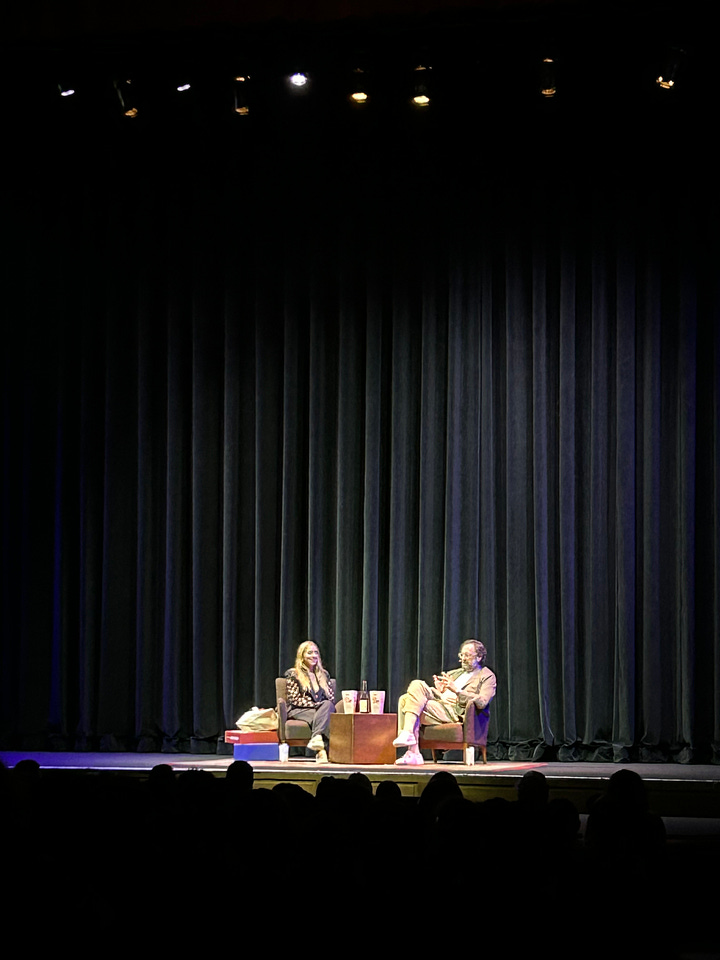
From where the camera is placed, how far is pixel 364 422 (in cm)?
907

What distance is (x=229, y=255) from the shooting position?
9.25m

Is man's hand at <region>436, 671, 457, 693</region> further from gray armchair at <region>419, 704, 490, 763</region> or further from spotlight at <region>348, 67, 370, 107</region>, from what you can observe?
spotlight at <region>348, 67, 370, 107</region>

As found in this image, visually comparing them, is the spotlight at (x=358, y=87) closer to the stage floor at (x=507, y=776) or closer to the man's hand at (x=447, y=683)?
the man's hand at (x=447, y=683)

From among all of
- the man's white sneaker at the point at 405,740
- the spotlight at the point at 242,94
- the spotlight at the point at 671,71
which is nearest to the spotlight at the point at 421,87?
the spotlight at the point at 242,94

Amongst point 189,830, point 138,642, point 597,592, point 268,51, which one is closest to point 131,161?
point 268,51

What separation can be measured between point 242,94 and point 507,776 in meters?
4.34

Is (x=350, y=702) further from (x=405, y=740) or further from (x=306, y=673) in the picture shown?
(x=405, y=740)

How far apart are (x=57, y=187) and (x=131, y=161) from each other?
2.01ft

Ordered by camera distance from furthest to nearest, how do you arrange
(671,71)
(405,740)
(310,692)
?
1. (310,692)
2. (405,740)
3. (671,71)

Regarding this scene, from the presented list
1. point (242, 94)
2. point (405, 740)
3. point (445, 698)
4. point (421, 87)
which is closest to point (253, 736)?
point (405, 740)

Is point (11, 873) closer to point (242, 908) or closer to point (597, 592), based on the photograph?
point (242, 908)

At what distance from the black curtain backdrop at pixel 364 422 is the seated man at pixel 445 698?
719 millimetres

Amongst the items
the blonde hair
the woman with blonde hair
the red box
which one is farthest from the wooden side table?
the red box

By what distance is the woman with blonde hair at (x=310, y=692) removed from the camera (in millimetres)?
7875
